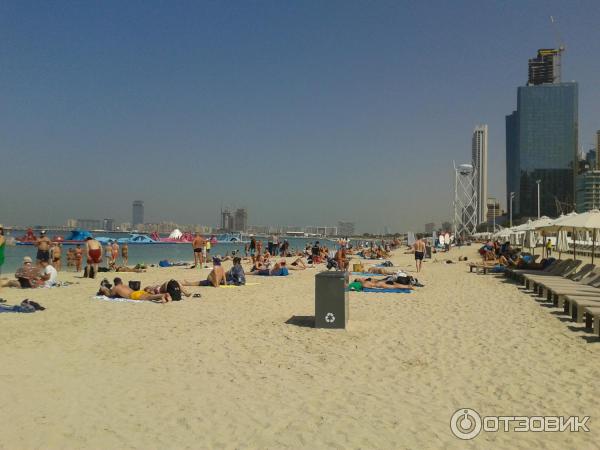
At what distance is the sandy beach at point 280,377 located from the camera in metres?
3.56

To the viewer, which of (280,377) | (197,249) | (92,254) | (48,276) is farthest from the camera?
(197,249)

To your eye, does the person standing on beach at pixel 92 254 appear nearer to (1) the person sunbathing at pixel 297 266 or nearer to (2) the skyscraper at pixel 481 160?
(1) the person sunbathing at pixel 297 266

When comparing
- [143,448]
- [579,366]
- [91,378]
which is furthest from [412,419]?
[91,378]

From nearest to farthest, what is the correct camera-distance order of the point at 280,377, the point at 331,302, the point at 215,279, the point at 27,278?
the point at 280,377 < the point at 331,302 < the point at 27,278 < the point at 215,279

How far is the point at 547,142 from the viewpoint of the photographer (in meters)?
128

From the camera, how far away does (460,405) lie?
164 inches

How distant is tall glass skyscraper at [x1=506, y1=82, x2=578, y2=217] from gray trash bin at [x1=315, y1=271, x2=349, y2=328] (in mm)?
132130

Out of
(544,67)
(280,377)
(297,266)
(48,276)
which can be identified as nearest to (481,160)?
(544,67)

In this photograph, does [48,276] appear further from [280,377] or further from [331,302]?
[280,377]

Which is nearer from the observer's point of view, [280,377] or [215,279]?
[280,377]

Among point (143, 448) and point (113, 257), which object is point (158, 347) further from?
point (113, 257)

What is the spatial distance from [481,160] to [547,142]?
175 feet

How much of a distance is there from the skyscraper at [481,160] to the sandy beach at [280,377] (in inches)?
7125

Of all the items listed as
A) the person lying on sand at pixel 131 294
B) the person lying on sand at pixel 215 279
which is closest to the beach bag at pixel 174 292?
the person lying on sand at pixel 131 294
